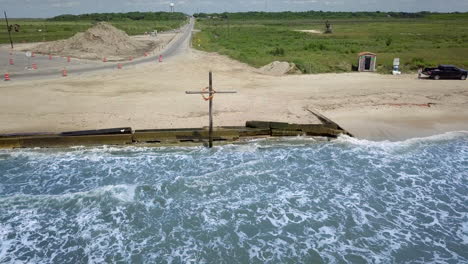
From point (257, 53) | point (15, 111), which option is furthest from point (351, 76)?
point (15, 111)

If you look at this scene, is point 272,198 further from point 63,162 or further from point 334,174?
point 63,162

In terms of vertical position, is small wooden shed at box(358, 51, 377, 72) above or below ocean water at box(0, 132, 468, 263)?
above

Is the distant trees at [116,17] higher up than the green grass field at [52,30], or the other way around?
the distant trees at [116,17]

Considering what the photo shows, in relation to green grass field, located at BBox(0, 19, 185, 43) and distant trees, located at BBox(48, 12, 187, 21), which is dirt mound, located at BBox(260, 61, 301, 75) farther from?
distant trees, located at BBox(48, 12, 187, 21)

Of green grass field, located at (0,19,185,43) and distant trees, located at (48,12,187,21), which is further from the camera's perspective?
distant trees, located at (48,12,187,21)

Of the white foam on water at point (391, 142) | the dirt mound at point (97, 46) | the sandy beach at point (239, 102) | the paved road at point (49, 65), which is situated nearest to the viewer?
the white foam on water at point (391, 142)

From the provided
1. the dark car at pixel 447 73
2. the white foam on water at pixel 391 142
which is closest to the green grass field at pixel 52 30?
the dark car at pixel 447 73

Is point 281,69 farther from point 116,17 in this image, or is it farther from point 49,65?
point 116,17

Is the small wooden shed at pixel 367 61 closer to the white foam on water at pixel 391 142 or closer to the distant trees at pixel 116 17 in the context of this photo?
the white foam on water at pixel 391 142

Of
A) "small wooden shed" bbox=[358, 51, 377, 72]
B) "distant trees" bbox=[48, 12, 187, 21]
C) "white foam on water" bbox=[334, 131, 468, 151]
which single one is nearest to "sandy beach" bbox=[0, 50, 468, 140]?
"white foam on water" bbox=[334, 131, 468, 151]
